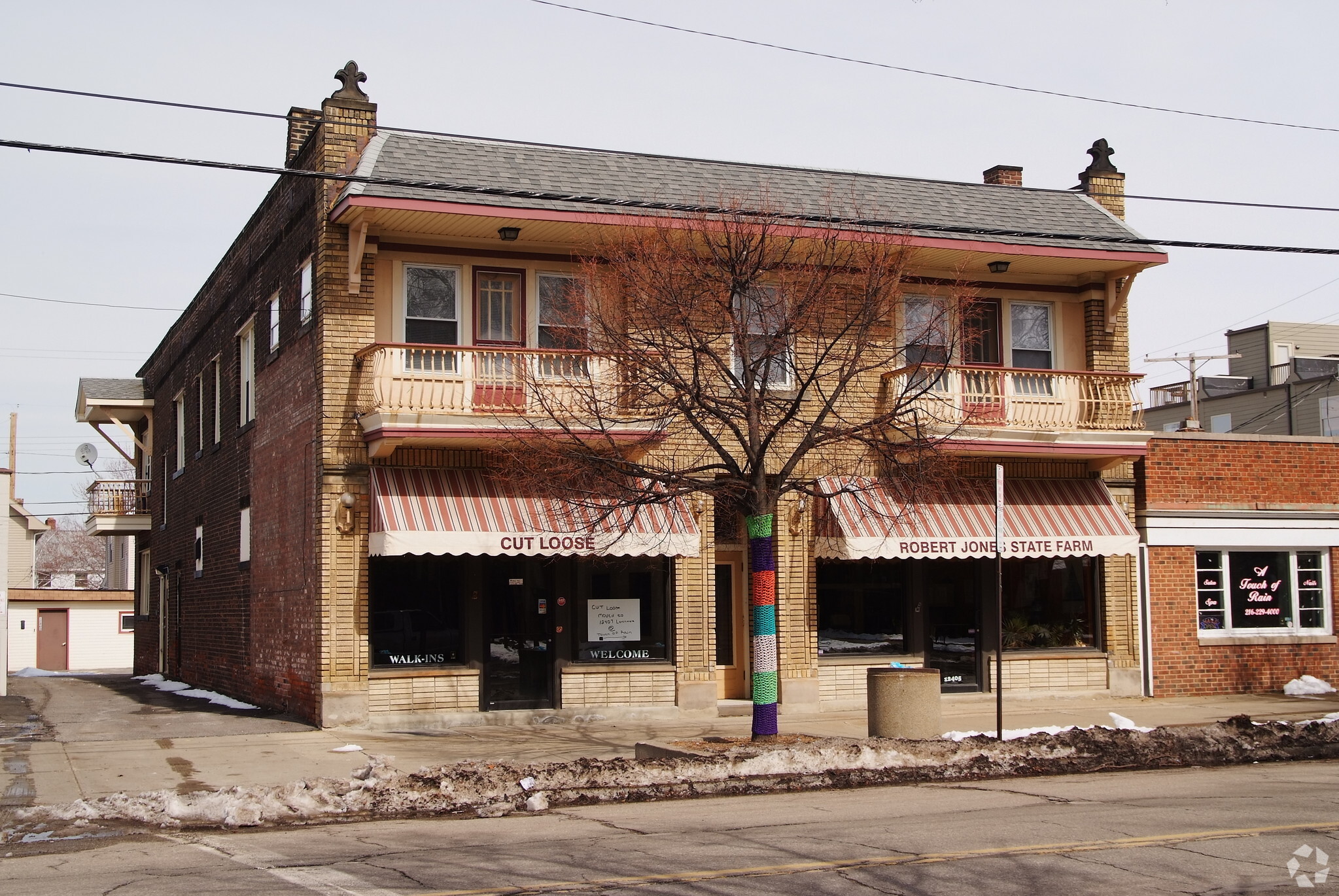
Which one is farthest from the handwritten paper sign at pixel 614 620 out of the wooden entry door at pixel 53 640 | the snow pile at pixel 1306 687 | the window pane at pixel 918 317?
the wooden entry door at pixel 53 640

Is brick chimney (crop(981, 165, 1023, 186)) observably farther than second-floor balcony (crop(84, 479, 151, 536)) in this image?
No

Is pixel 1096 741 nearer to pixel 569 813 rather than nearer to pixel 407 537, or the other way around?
pixel 569 813

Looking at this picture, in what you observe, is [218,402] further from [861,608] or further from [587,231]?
[861,608]

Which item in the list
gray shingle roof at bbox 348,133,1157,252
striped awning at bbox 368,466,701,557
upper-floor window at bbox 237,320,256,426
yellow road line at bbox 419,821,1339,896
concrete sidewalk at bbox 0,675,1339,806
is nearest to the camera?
yellow road line at bbox 419,821,1339,896

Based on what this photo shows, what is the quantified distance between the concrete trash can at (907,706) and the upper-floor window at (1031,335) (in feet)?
25.6

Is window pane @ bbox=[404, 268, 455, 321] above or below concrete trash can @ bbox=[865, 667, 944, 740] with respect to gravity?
above

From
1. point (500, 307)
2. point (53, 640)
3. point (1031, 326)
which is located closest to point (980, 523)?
point (1031, 326)

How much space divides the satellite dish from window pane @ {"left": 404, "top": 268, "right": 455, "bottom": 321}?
98.8ft

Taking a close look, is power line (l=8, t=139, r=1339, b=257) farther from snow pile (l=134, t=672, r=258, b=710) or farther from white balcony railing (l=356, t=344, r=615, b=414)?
snow pile (l=134, t=672, r=258, b=710)

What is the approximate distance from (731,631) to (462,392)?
5.57 metres

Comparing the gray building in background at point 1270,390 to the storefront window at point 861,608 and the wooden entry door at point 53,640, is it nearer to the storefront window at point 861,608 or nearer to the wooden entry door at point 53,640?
the storefront window at point 861,608

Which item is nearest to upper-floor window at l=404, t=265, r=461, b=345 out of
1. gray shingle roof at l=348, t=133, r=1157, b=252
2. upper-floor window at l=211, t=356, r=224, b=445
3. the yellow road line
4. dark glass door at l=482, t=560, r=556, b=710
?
gray shingle roof at l=348, t=133, r=1157, b=252

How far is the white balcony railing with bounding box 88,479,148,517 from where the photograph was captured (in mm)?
33188

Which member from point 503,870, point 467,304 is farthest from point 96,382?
point 503,870
